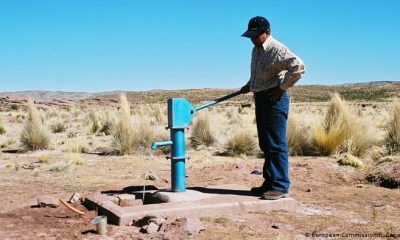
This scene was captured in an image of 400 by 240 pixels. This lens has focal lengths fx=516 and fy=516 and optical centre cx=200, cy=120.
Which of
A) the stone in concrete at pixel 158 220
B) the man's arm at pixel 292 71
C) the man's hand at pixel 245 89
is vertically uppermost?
the man's arm at pixel 292 71

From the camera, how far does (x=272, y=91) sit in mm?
5551

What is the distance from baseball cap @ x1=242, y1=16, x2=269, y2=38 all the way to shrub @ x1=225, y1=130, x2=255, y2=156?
6.19m

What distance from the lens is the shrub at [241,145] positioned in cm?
1155

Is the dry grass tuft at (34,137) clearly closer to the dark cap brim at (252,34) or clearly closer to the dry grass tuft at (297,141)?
the dry grass tuft at (297,141)

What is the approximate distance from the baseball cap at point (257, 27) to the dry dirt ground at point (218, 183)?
6.22 ft

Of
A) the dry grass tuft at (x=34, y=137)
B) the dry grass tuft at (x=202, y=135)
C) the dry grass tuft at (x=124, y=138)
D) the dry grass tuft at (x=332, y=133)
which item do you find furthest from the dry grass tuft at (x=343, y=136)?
the dry grass tuft at (x=34, y=137)

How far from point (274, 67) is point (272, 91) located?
26 centimetres

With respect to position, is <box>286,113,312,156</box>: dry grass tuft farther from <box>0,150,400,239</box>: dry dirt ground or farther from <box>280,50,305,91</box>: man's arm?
<box>280,50,305,91</box>: man's arm

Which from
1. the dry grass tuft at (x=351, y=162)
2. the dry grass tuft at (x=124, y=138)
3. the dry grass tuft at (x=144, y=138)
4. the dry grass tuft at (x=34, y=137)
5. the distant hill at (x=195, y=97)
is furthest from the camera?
the distant hill at (x=195, y=97)

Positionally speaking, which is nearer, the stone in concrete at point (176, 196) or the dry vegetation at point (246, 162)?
the stone in concrete at point (176, 196)

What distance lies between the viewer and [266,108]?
5.59 m

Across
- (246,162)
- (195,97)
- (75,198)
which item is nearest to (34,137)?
(246,162)

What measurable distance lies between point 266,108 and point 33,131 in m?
8.90

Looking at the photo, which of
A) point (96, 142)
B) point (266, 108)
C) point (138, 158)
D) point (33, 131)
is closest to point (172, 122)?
point (266, 108)
